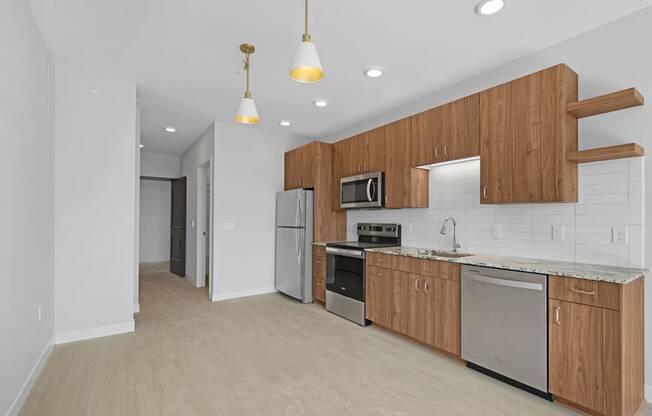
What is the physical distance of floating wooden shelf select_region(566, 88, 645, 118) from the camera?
2.08m

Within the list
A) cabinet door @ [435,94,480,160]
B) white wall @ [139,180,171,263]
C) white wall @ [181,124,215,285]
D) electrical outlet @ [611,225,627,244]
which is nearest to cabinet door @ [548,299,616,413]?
electrical outlet @ [611,225,627,244]

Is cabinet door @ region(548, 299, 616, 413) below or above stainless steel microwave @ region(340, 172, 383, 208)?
below

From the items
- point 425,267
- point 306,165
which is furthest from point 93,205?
point 425,267

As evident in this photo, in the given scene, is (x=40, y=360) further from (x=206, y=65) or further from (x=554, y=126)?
(x=554, y=126)

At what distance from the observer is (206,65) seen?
302 cm

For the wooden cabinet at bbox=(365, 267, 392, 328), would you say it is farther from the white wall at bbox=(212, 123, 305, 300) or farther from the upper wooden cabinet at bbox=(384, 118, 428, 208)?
the white wall at bbox=(212, 123, 305, 300)

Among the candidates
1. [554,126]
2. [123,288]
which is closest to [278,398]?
[123,288]

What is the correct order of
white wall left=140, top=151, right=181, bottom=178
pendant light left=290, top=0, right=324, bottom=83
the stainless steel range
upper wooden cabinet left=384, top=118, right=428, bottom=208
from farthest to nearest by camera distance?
white wall left=140, top=151, right=181, bottom=178 → the stainless steel range → upper wooden cabinet left=384, top=118, right=428, bottom=208 → pendant light left=290, top=0, right=324, bottom=83

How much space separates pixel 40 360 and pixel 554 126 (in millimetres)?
4284

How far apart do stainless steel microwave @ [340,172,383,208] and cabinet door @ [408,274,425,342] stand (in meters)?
1.08

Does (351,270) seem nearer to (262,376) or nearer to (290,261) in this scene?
(290,261)

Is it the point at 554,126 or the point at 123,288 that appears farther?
the point at 123,288

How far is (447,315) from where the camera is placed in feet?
9.24

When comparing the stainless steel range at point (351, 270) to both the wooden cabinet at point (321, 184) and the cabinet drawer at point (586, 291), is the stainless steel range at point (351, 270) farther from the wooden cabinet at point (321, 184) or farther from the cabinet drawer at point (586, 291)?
the cabinet drawer at point (586, 291)
